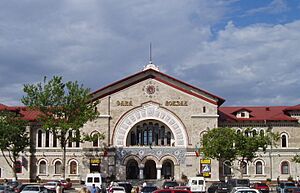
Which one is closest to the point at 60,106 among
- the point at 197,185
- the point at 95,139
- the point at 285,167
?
the point at 95,139

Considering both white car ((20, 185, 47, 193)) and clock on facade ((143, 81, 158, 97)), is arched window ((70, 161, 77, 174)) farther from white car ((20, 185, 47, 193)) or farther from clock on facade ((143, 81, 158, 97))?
white car ((20, 185, 47, 193))

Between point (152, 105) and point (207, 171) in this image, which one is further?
point (152, 105)

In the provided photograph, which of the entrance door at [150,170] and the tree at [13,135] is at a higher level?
the tree at [13,135]

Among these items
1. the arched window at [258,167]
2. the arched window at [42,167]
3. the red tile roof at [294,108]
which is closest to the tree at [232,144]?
the arched window at [258,167]

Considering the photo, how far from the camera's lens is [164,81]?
246ft

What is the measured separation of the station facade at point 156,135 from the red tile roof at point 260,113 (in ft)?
7.62

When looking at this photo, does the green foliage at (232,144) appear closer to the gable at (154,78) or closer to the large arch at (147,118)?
the large arch at (147,118)

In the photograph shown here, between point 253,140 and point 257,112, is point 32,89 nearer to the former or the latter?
point 253,140

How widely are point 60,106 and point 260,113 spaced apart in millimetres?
31673

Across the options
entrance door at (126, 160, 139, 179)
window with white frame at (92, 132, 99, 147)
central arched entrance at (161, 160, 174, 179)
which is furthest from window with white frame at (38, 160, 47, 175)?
central arched entrance at (161, 160, 174, 179)

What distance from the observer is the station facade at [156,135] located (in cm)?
7356

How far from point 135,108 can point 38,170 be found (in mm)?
17129

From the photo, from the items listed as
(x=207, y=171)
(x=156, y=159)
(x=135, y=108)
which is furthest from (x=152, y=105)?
(x=207, y=171)

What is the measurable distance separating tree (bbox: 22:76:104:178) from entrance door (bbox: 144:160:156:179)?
12.2 meters
